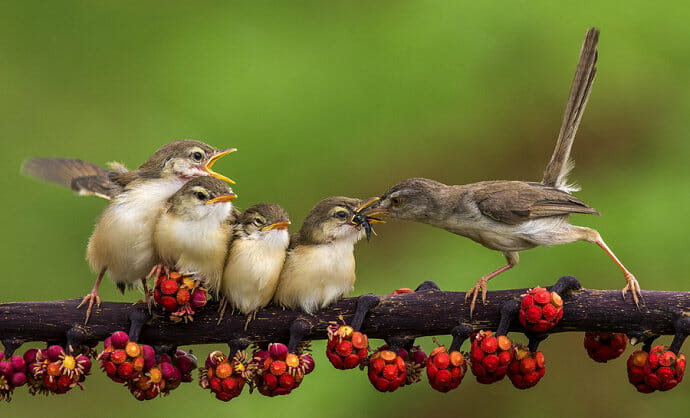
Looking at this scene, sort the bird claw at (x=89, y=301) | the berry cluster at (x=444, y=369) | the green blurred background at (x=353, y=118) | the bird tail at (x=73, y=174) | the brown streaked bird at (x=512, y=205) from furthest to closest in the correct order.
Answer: the green blurred background at (x=353, y=118) < the brown streaked bird at (x=512, y=205) < the bird tail at (x=73, y=174) < the bird claw at (x=89, y=301) < the berry cluster at (x=444, y=369)

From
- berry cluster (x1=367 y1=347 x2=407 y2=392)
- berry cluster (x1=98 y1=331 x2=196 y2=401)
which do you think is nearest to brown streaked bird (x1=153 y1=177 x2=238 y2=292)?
berry cluster (x1=98 y1=331 x2=196 y2=401)

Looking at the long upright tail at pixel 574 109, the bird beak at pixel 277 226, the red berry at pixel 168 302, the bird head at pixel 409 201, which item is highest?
the long upright tail at pixel 574 109

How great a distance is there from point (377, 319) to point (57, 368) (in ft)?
1.19

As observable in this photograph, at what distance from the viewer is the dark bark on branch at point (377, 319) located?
98 centimetres

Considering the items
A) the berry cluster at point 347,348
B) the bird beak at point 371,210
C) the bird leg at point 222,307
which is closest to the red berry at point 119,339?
the bird leg at point 222,307

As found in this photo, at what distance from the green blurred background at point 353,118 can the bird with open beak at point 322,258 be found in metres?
0.56

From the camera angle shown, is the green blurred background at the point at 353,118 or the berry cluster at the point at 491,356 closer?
the berry cluster at the point at 491,356

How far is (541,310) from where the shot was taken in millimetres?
928

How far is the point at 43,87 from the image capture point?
6.45 feet

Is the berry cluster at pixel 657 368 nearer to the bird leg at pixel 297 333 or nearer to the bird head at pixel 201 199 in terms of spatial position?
the bird leg at pixel 297 333

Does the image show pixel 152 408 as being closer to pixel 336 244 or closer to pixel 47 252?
pixel 47 252

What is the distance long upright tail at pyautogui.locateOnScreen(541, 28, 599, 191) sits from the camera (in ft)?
4.08

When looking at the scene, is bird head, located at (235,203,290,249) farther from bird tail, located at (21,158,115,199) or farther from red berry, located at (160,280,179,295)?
bird tail, located at (21,158,115,199)

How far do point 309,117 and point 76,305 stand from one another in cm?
91
